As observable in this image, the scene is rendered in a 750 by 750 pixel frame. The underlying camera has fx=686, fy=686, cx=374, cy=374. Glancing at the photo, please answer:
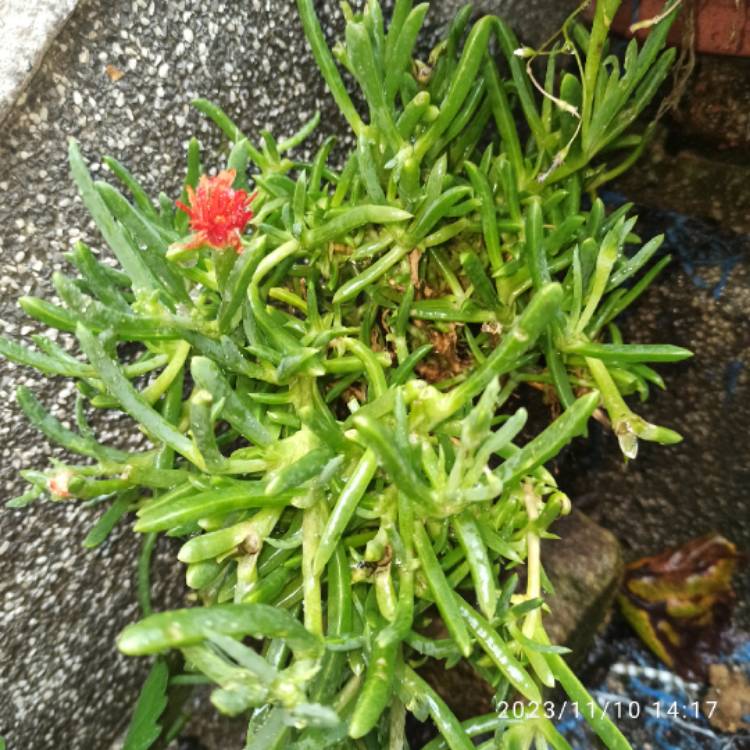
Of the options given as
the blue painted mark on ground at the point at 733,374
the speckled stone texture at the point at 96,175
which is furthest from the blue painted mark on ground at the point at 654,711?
the speckled stone texture at the point at 96,175

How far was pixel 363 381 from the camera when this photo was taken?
37.3 inches

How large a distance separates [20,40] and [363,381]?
560mm

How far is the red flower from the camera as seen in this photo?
574 mm

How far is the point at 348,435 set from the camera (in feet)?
2.39

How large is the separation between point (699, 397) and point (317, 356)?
70 cm

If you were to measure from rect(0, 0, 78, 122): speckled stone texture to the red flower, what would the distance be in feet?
1.03

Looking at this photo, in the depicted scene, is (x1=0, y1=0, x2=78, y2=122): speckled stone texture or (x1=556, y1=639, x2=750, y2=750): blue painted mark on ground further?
(x1=556, y1=639, x2=750, y2=750): blue painted mark on ground

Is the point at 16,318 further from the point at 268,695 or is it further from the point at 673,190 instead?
the point at 673,190

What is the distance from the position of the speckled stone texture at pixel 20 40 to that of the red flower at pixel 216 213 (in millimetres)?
315
